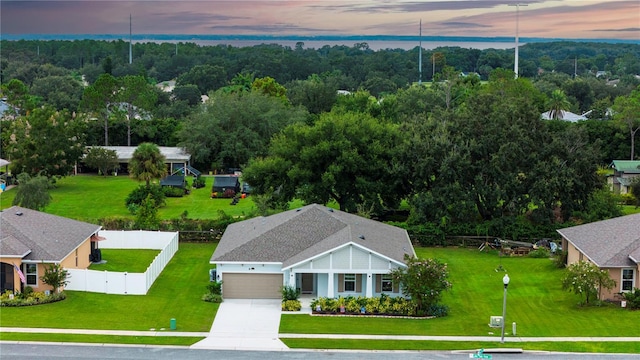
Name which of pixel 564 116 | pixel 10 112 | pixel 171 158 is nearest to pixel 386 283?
pixel 171 158

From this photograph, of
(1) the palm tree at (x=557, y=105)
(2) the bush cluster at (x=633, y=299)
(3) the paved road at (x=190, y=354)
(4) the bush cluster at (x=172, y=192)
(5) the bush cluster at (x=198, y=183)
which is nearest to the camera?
(3) the paved road at (x=190, y=354)

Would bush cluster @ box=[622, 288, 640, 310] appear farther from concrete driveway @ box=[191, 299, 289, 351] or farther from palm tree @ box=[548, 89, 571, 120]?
palm tree @ box=[548, 89, 571, 120]

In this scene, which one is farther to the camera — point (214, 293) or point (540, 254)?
point (540, 254)

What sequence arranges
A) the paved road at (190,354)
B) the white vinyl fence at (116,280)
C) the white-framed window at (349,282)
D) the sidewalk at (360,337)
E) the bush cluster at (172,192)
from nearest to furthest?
the paved road at (190,354), the sidewalk at (360,337), the white-framed window at (349,282), the white vinyl fence at (116,280), the bush cluster at (172,192)

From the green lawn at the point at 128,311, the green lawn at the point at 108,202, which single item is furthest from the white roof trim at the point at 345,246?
the green lawn at the point at 108,202

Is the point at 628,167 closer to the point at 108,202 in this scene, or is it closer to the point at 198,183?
the point at 198,183

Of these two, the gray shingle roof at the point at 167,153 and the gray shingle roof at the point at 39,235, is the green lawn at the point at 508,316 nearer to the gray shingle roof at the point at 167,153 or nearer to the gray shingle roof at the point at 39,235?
the gray shingle roof at the point at 39,235

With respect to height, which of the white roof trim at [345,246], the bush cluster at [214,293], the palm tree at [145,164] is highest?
the palm tree at [145,164]
